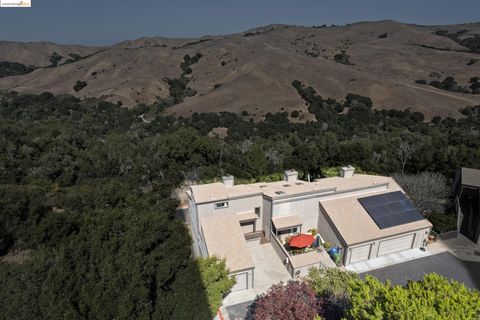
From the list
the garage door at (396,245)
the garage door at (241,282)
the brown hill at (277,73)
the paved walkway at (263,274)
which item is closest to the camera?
the paved walkway at (263,274)

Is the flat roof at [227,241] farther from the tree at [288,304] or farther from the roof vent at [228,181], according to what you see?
the tree at [288,304]

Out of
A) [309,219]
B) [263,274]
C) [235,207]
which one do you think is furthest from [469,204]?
[235,207]

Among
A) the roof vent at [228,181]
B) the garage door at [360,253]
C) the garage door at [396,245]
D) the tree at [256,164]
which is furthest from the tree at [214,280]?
the tree at [256,164]

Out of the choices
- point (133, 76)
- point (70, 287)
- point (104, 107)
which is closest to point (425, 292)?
point (70, 287)

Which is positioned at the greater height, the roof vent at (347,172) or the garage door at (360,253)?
the roof vent at (347,172)

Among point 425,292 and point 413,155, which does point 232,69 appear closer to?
point 413,155

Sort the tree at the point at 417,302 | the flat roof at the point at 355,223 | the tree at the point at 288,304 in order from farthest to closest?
the flat roof at the point at 355,223
the tree at the point at 288,304
the tree at the point at 417,302

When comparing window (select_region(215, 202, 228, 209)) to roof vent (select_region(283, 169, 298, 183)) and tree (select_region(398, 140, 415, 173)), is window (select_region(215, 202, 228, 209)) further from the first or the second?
tree (select_region(398, 140, 415, 173))
